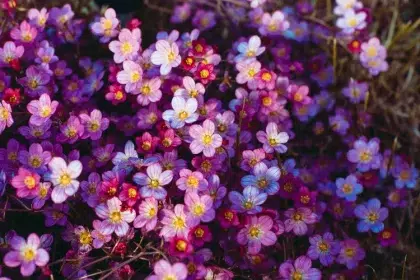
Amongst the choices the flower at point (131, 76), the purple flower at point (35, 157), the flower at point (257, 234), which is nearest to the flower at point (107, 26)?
the flower at point (131, 76)

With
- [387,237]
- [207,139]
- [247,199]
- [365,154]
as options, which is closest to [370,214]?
[387,237]

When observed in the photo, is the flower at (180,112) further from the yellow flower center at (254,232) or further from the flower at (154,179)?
the yellow flower center at (254,232)

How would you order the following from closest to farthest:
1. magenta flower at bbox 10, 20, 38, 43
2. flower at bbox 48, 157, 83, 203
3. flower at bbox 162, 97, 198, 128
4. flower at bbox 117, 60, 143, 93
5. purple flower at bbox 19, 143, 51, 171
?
flower at bbox 48, 157, 83, 203 → purple flower at bbox 19, 143, 51, 171 → flower at bbox 162, 97, 198, 128 → flower at bbox 117, 60, 143, 93 → magenta flower at bbox 10, 20, 38, 43

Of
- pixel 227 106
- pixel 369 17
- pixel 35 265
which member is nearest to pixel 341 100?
pixel 369 17

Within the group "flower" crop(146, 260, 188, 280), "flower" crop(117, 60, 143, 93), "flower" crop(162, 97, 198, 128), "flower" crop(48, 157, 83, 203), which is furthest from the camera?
"flower" crop(117, 60, 143, 93)

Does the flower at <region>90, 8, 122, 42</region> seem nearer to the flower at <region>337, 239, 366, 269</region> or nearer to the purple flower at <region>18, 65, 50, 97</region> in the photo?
the purple flower at <region>18, 65, 50, 97</region>

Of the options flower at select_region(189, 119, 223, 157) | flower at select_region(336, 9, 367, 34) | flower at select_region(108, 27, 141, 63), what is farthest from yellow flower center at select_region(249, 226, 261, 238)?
flower at select_region(336, 9, 367, 34)

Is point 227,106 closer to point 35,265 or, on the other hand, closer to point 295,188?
point 295,188
